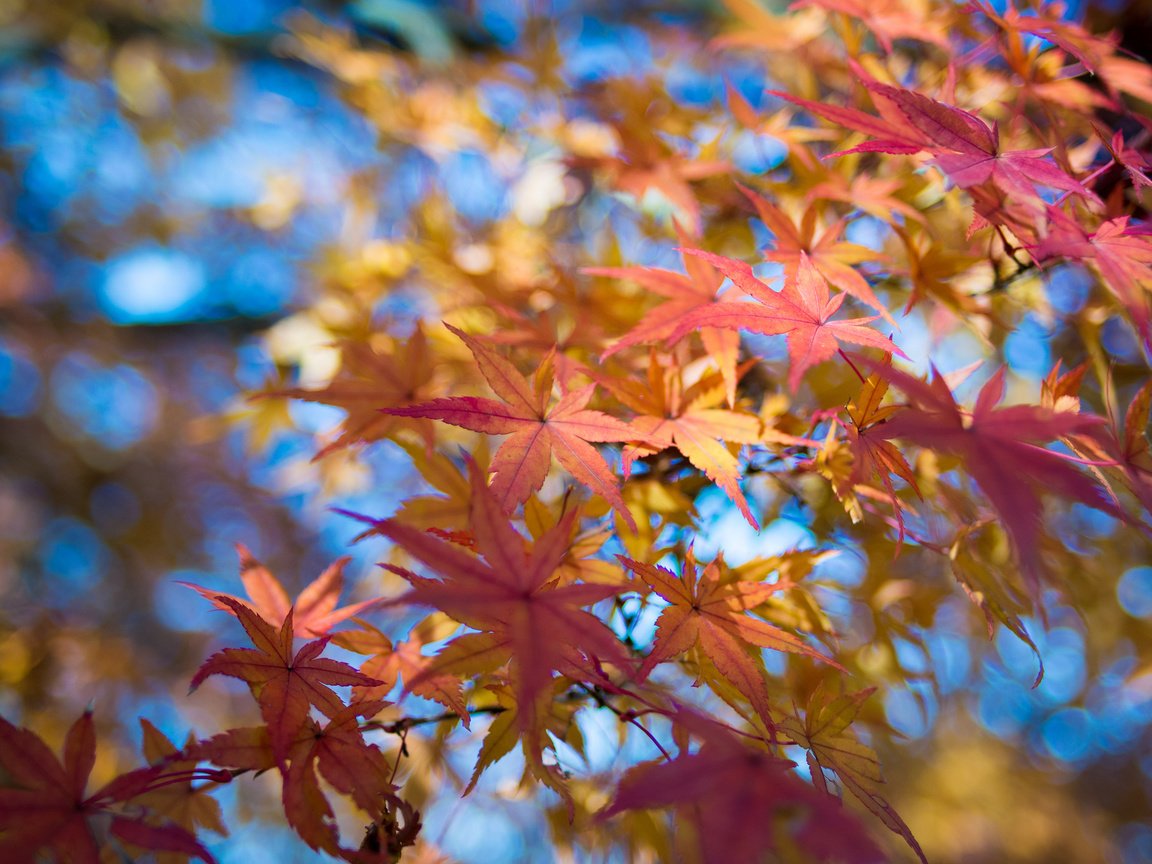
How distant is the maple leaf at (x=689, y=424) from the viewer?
0.55 metres

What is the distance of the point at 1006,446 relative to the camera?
0.42 meters

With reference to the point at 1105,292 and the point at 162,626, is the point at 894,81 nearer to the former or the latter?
the point at 1105,292

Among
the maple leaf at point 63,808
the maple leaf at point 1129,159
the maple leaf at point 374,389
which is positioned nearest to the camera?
the maple leaf at point 63,808

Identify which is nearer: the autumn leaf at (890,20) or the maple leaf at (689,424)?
the maple leaf at (689,424)

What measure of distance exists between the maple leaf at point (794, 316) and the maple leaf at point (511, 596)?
0.21m

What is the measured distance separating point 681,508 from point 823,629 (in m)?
0.19

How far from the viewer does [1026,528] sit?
372 mm

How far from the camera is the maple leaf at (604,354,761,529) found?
548 mm

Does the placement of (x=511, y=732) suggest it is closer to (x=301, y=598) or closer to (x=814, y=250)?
(x=301, y=598)

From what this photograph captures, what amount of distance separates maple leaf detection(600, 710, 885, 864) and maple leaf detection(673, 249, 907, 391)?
280 mm

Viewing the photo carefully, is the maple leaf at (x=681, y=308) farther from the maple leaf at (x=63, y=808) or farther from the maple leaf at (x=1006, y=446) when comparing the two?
the maple leaf at (x=63, y=808)

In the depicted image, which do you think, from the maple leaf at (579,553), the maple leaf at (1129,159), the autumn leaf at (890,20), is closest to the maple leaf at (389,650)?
the maple leaf at (579,553)

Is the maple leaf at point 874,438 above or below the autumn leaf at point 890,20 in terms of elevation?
below

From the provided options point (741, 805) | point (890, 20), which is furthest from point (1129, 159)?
point (741, 805)
